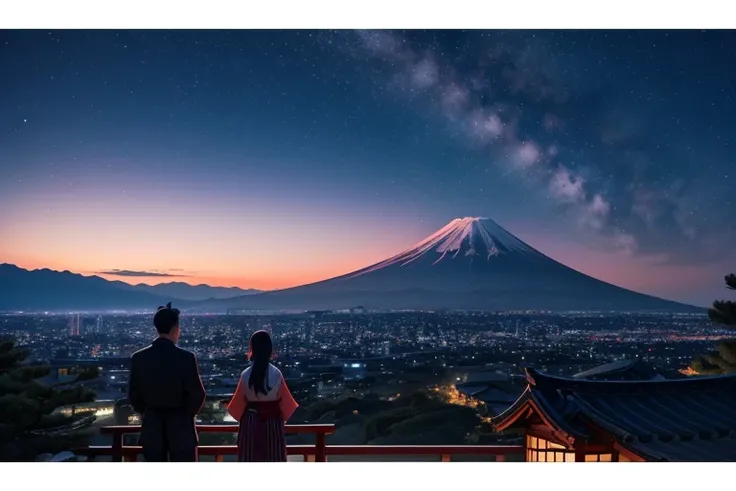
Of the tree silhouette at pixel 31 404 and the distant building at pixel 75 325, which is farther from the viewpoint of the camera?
the distant building at pixel 75 325

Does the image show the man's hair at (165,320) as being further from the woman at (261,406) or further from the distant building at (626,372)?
Result: the distant building at (626,372)

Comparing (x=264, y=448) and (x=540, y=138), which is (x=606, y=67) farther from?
(x=264, y=448)

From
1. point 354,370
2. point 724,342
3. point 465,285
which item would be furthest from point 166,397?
point 724,342

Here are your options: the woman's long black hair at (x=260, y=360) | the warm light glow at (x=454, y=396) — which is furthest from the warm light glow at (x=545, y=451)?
the warm light glow at (x=454, y=396)

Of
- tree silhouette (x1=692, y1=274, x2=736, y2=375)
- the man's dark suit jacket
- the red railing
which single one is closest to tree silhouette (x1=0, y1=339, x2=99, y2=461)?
the red railing

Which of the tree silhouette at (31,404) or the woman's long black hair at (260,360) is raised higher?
the woman's long black hair at (260,360)

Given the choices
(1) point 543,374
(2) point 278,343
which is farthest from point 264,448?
(2) point 278,343

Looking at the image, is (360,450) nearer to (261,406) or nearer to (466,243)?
(261,406)
